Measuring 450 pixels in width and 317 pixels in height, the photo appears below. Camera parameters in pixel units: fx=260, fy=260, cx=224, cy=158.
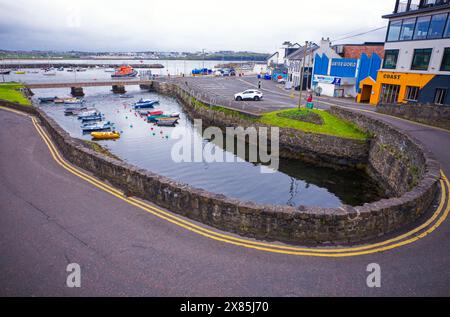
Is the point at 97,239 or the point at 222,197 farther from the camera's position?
the point at 222,197

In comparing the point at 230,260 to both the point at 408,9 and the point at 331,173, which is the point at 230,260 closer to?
the point at 331,173

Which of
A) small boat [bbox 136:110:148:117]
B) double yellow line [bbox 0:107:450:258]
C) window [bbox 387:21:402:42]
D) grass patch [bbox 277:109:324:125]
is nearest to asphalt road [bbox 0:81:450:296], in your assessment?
double yellow line [bbox 0:107:450:258]

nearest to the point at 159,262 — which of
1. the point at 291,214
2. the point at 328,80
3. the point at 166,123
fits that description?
the point at 291,214

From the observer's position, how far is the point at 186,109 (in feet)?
172

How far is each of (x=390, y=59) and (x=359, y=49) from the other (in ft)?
59.8

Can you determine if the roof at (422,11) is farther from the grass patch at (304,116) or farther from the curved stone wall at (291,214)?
the curved stone wall at (291,214)

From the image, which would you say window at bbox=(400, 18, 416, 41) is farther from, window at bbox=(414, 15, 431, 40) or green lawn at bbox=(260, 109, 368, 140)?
green lawn at bbox=(260, 109, 368, 140)

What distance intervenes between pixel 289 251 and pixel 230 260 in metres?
1.93

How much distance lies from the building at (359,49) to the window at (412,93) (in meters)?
16.9

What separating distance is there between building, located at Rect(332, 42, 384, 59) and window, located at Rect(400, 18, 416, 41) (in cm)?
1324

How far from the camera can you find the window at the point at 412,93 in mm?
31800

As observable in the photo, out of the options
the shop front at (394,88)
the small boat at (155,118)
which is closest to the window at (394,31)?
the shop front at (394,88)

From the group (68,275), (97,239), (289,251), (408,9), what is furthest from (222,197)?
(408,9)

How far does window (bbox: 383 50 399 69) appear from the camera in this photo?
114 feet
